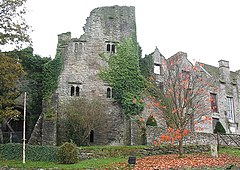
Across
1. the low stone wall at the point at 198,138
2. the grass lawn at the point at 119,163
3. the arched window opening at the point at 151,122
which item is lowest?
the grass lawn at the point at 119,163

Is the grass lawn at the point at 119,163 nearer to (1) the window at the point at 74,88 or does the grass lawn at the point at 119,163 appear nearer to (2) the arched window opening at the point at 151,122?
(2) the arched window opening at the point at 151,122

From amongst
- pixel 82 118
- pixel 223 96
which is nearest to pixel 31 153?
pixel 82 118

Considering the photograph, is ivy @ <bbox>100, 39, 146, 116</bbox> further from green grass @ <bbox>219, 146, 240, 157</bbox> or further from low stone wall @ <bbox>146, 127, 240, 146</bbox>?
green grass @ <bbox>219, 146, 240, 157</bbox>

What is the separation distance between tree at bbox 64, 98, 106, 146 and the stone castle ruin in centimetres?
95

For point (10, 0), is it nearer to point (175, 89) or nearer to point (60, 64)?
point (60, 64)

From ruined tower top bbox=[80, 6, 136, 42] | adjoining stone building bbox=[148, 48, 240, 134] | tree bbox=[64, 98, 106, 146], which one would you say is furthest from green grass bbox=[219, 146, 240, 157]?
ruined tower top bbox=[80, 6, 136, 42]

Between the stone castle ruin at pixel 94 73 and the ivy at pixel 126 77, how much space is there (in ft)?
1.95

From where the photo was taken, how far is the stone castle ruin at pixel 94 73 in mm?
25484

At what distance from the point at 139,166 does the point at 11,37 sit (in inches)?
458

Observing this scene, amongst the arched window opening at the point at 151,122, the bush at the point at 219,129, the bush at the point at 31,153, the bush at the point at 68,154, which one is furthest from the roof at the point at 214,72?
the bush at the point at 31,153

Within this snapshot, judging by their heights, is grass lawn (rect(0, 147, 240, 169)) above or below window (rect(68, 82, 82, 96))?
below

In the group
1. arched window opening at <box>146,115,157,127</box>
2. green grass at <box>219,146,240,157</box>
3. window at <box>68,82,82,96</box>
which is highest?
window at <box>68,82,82,96</box>

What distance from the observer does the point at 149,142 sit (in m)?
24.9

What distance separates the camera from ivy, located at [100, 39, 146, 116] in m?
26.5
